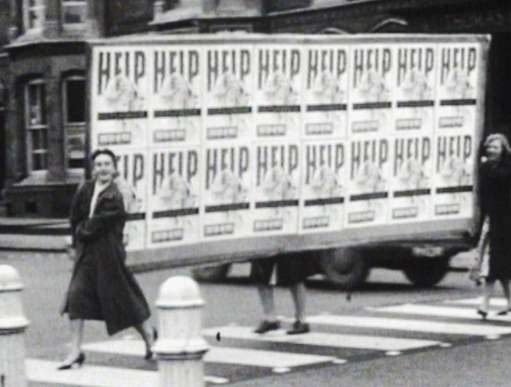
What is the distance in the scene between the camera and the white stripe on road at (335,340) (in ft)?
39.7

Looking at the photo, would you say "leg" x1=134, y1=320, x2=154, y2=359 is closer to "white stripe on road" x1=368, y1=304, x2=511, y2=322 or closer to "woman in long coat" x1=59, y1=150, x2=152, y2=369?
"woman in long coat" x1=59, y1=150, x2=152, y2=369

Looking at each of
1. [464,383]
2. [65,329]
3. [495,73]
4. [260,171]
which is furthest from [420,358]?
[495,73]

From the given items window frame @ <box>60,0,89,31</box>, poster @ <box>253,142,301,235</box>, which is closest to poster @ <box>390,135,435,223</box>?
poster @ <box>253,142,301,235</box>

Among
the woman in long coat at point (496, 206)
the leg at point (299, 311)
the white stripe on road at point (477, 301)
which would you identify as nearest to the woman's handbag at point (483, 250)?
the woman in long coat at point (496, 206)

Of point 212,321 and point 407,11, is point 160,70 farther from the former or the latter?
point 407,11

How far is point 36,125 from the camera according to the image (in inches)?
1563

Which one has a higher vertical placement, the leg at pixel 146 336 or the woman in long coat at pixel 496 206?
the woman in long coat at pixel 496 206

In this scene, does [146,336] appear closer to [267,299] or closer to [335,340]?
[267,299]

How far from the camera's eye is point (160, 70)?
10602 mm

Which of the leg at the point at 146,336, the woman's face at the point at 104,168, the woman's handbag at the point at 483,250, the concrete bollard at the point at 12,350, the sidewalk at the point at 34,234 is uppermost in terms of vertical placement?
the woman's face at the point at 104,168

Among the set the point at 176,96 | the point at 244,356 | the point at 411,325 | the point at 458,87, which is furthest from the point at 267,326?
the point at 176,96

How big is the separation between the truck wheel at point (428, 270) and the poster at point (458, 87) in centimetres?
494

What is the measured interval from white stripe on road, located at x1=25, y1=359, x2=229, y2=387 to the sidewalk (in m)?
16.3

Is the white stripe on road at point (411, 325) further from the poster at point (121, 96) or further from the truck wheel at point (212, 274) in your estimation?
the truck wheel at point (212, 274)
